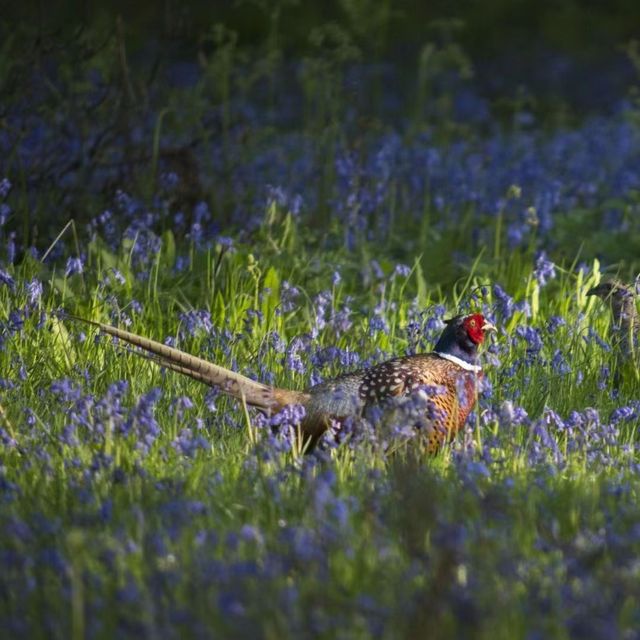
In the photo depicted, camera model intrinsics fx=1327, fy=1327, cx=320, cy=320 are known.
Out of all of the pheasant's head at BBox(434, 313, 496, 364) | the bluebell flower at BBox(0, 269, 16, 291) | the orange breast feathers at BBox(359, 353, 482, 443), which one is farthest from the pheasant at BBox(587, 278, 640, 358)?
the bluebell flower at BBox(0, 269, 16, 291)

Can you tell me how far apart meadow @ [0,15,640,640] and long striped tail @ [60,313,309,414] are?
8 cm

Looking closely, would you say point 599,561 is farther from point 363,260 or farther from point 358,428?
point 363,260

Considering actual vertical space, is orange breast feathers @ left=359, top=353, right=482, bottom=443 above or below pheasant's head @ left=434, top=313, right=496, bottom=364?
below

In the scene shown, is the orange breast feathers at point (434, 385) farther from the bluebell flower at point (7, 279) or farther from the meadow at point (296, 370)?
the bluebell flower at point (7, 279)

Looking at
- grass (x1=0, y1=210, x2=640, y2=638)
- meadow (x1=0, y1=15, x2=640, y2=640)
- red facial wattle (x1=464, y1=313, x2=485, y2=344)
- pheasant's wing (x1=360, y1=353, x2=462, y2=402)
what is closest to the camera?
grass (x1=0, y1=210, x2=640, y2=638)

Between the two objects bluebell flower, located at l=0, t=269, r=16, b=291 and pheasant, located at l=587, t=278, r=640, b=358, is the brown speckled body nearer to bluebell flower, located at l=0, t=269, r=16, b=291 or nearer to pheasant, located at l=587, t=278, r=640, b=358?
pheasant, located at l=587, t=278, r=640, b=358

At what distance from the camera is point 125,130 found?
781cm

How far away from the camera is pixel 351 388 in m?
4.86

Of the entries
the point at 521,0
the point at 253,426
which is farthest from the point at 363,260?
the point at 521,0

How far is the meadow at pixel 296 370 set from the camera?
299 cm

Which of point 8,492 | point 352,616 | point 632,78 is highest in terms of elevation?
point 352,616

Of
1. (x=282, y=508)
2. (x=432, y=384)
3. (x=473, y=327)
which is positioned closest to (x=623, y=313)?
(x=473, y=327)

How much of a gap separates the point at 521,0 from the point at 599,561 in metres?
16.3

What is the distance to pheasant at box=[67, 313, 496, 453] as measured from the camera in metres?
4.70
